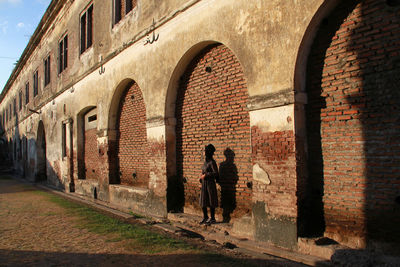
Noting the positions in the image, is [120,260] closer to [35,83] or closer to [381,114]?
[381,114]

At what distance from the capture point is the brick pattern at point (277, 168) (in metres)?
4.77

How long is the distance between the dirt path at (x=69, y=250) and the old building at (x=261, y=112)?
3.87ft

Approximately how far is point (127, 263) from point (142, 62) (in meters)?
5.51

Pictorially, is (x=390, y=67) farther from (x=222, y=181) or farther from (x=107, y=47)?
(x=107, y=47)

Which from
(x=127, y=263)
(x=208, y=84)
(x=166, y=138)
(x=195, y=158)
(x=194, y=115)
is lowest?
(x=127, y=263)

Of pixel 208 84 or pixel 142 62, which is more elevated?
pixel 142 62

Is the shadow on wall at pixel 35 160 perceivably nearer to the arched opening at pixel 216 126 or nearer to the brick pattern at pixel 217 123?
the arched opening at pixel 216 126

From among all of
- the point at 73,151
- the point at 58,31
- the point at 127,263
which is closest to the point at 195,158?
the point at 127,263

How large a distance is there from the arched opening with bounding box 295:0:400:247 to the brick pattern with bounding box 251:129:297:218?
0.95 ft

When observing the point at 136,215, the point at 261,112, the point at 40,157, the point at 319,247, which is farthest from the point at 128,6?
the point at 40,157

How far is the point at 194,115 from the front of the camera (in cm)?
724

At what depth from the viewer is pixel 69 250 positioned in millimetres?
5359

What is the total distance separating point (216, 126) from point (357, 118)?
2.84 meters

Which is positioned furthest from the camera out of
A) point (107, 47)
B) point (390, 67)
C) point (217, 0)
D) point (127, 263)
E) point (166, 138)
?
point (107, 47)
